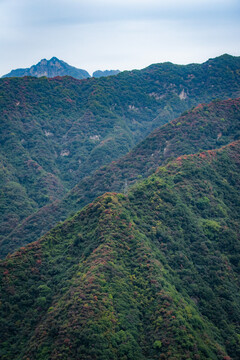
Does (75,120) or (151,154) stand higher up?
(75,120)

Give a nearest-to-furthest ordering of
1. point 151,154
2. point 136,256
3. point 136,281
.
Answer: point 136,281 < point 136,256 < point 151,154

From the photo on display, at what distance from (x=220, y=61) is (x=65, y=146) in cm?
10823

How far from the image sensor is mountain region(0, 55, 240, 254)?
120750mm

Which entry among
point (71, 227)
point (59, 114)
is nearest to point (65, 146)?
point (59, 114)

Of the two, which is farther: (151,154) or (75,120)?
(75,120)

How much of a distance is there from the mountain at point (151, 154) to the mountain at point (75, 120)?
9.83 meters

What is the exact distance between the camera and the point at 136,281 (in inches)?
1821

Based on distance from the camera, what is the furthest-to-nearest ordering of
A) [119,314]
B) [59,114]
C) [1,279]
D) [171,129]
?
[59,114]
[171,129]
[1,279]
[119,314]

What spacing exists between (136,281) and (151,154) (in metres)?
59.4

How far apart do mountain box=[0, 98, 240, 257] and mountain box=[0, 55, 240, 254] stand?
387 inches

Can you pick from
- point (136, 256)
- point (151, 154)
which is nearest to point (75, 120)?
point (151, 154)

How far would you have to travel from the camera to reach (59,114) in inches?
6476

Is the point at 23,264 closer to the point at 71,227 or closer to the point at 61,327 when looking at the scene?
the point at 71,227

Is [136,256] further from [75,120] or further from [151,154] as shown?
[75,120]
